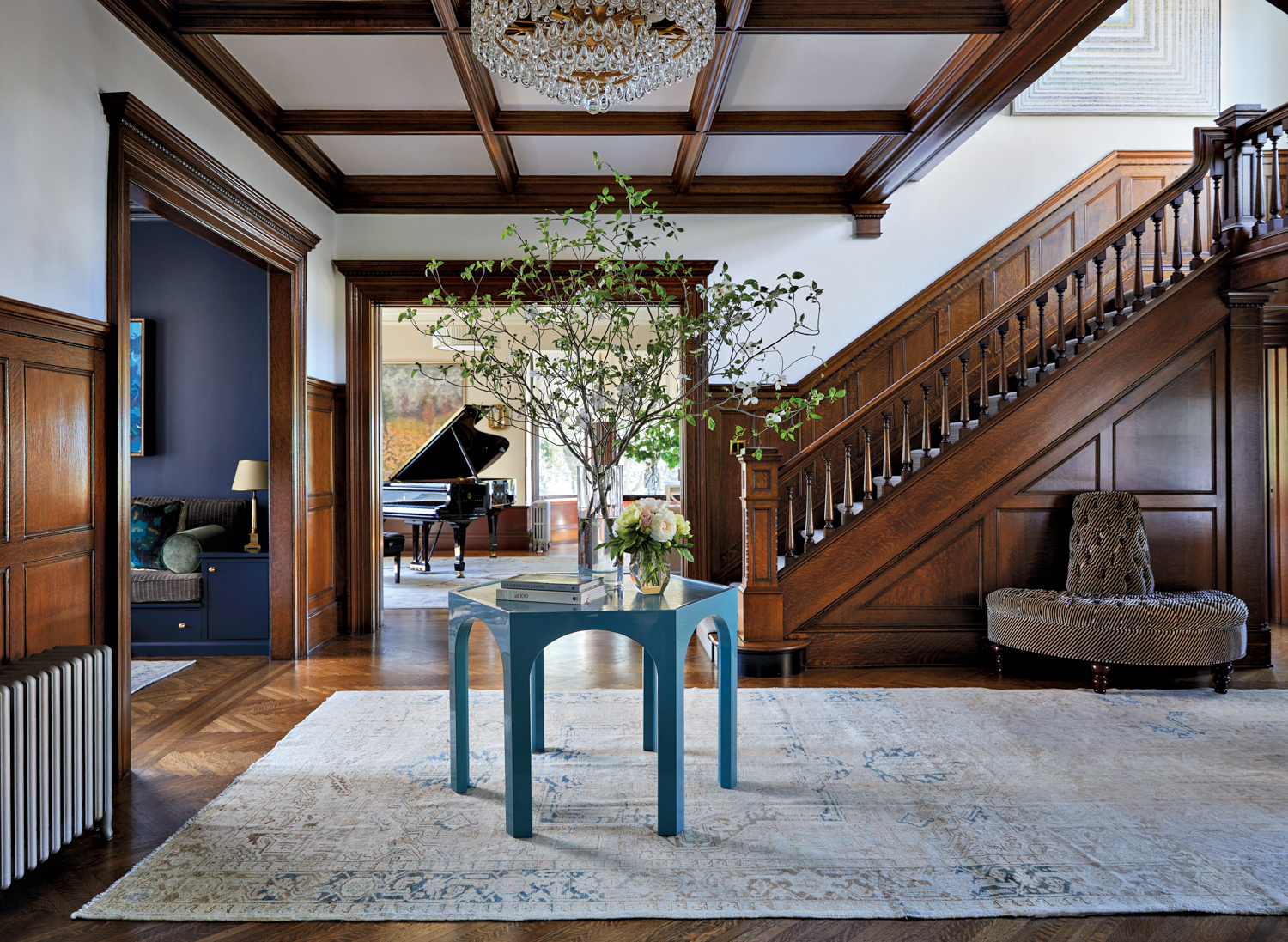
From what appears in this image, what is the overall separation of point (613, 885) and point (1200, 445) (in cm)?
478

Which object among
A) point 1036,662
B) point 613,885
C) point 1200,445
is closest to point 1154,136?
point 1200,445

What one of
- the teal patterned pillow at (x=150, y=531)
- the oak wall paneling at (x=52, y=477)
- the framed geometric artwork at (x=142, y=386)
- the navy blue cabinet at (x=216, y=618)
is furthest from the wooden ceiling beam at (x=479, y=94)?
the teal patterned pillow at (x=150, y=531)

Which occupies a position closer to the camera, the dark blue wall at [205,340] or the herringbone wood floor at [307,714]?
the herringbone wood floor at [307,714]

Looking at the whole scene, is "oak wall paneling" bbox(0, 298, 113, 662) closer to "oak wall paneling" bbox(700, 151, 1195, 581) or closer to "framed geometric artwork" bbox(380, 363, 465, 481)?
"oak wall paneling" bbox(700, 151, 1195, 581)

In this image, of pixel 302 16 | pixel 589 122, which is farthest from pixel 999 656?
pixel 302 16

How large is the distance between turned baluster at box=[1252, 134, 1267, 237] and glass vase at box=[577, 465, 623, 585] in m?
4.49

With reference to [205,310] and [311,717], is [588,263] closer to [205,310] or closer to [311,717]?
[205,310]

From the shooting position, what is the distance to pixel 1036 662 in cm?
527

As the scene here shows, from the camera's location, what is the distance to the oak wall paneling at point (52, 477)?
2885mm

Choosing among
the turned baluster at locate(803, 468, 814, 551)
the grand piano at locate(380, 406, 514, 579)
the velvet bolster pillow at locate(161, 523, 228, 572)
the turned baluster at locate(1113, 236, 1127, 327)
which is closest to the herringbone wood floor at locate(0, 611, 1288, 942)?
the velvet bolster pillow at locate(161, 523, 228, 572)

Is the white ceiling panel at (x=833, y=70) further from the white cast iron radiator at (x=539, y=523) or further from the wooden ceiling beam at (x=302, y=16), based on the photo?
the white cast iron radiator at (x=539, y=523)

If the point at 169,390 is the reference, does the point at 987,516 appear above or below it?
below

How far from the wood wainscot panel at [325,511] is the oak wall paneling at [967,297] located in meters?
2.76

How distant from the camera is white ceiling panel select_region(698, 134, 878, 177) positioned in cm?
541
